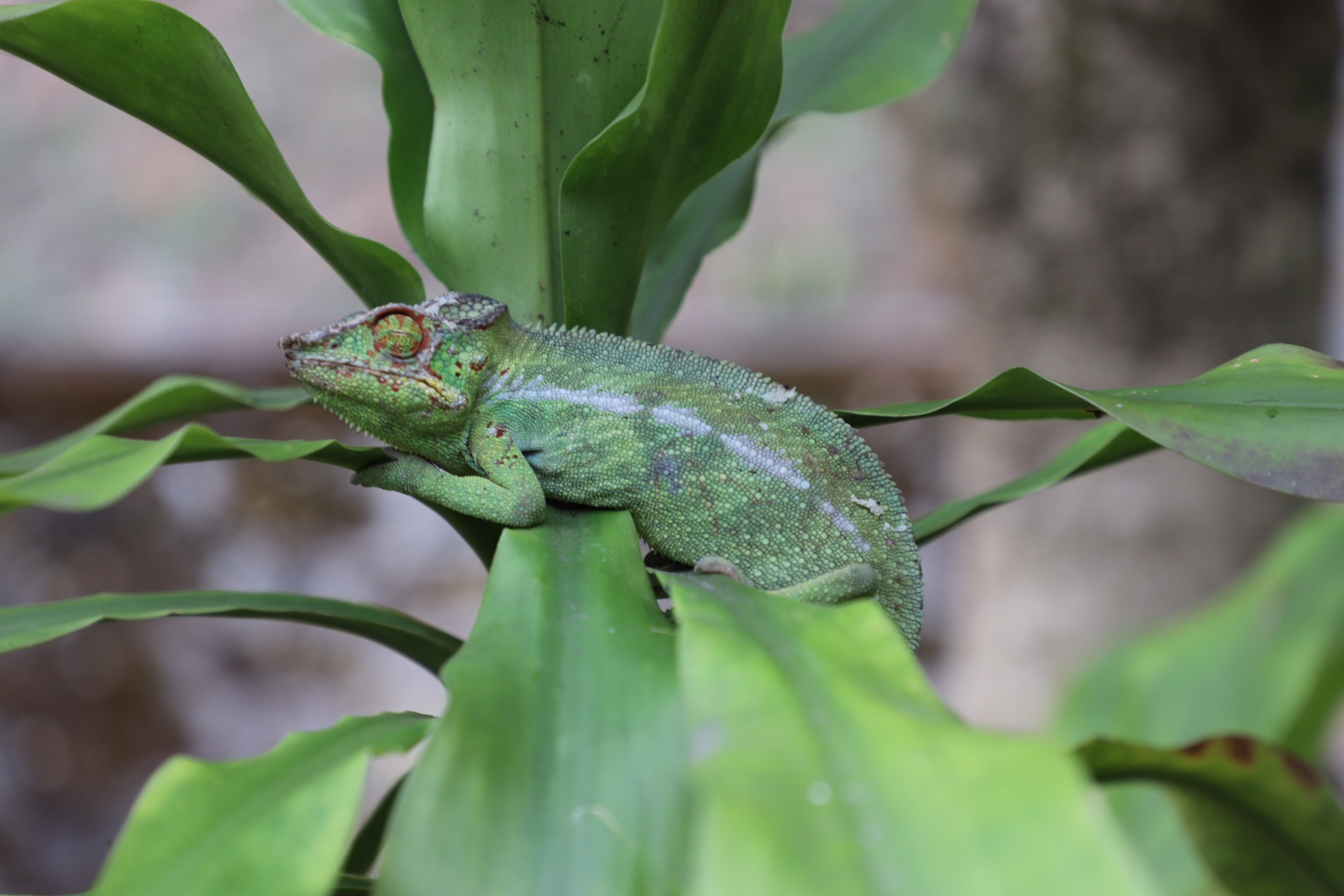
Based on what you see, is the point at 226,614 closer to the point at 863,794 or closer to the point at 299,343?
the point at 299,343

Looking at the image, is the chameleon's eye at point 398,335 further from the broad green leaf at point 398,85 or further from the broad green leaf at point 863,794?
the broad green leaf at point 863,794

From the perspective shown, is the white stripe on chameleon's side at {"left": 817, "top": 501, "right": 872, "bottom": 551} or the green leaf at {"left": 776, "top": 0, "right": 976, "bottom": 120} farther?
the green leaf at {"left": 776, "top": 0, "right": 976, "bottom": 120}

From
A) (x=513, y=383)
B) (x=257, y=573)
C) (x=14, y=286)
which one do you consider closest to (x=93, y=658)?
(x=257, y=573)

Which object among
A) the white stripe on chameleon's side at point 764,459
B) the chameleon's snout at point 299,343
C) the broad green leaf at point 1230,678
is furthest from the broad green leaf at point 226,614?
the broad green leaf at point 1230,678

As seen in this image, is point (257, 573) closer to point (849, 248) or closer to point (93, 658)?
point (93, 658)

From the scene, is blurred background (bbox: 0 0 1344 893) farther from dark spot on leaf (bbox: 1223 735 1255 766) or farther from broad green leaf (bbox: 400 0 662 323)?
broad green leaf (bbox: 400 0 662 323)

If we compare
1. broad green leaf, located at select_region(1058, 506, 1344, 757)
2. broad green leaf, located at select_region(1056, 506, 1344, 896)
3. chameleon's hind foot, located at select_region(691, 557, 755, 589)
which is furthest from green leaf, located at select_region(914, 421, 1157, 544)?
broad green leaf, located at select_region(1058, 506, 1344, 757)

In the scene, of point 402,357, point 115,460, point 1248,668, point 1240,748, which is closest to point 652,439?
point 402,357
